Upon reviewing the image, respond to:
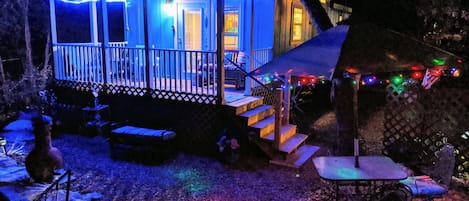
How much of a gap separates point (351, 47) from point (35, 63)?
979 cm

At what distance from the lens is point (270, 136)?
7.40 metres

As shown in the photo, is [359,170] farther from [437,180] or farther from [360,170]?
[437,180]

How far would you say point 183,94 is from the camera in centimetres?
789

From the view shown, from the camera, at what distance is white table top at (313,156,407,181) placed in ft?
14.9

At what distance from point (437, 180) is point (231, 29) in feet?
21.3

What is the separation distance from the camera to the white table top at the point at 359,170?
4531mm

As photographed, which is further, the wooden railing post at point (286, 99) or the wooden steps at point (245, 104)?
the wooden steps at point (245, 104)

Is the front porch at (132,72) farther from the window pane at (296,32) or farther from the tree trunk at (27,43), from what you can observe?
the window pane at (296,32)

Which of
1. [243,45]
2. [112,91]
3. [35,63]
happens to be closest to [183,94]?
[112,91]

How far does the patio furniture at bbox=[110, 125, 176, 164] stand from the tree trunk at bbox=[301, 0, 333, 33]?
12.4 feet

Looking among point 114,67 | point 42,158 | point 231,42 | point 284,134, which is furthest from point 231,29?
point 42,158

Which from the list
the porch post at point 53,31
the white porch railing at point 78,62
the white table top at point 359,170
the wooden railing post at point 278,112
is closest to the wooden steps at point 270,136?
the wooden railing post at point 278,112

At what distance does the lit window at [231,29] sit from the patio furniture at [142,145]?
3.72 metres

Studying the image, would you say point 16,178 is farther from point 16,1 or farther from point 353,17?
point 16,1
